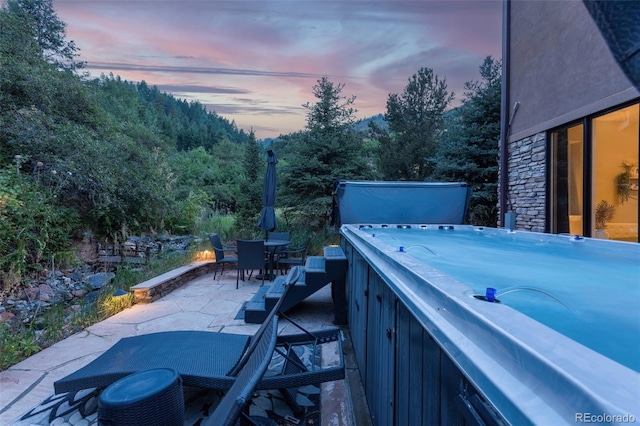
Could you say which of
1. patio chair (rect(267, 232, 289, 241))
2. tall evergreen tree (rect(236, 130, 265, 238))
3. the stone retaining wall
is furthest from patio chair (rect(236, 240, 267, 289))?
tall evergreen tree (rect(236, 130, 265, 238))

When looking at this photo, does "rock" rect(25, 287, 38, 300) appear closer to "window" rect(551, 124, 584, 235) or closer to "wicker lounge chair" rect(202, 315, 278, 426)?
"wicker lounge chair" rect(202, 315, 278, 426)

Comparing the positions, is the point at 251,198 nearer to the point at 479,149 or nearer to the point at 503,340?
the point at 479,149

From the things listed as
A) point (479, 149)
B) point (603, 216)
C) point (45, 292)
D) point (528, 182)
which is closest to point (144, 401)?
point (45, 292)

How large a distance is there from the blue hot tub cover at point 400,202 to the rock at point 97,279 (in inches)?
183

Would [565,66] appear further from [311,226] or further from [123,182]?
[123,182]

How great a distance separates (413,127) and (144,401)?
15451mm

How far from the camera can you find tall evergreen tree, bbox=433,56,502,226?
10062 millimetres

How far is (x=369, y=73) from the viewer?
1205 centimetres

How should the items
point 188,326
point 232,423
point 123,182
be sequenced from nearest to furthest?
point 232,423
point 188,326
point 123,182

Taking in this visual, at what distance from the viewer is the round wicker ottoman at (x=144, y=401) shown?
5.50 ft

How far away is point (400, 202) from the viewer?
6578 mm

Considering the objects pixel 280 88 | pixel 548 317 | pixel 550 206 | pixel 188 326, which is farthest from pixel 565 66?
pixel 280 88

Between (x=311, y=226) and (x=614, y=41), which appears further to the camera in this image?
(x=311, y=226)

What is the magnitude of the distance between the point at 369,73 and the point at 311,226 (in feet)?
20.5
